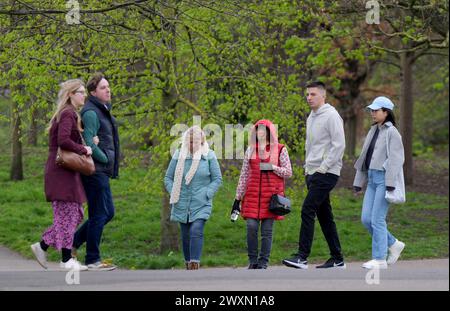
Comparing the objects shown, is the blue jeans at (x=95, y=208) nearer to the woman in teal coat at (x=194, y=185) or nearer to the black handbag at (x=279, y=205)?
the woman in teal coat at (x=194, y=185)

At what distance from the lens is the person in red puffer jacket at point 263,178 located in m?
11.0

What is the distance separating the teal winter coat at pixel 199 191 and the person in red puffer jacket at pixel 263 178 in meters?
0.39

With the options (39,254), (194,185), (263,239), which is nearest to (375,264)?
(263,239)

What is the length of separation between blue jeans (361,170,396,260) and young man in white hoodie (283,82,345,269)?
501 millimetres

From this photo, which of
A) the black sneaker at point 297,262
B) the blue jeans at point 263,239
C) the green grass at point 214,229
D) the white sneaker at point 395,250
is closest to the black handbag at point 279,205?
the blue jeans at point 263,239

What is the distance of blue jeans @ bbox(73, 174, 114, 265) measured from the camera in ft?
33.5

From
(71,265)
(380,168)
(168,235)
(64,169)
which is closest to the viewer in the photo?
(64,169)

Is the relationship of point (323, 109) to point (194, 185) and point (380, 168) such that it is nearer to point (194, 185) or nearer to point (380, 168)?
point (380, 168)

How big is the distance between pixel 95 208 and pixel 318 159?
245cm

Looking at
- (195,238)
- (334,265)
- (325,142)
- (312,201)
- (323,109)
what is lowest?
(334,265)

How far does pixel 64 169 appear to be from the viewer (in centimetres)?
985

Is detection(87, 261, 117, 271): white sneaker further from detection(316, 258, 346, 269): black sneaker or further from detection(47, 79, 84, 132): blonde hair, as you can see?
detection(316, 258, 346, 269): black sneaker

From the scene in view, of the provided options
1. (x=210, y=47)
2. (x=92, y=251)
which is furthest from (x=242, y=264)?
(x=92, y=251)

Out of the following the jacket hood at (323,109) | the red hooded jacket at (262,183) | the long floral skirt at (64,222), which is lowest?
the long floral skirt at (64,222)
